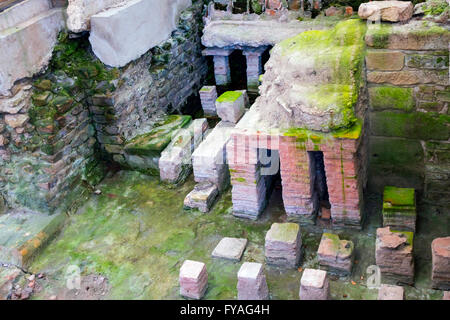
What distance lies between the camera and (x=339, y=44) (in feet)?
19.4

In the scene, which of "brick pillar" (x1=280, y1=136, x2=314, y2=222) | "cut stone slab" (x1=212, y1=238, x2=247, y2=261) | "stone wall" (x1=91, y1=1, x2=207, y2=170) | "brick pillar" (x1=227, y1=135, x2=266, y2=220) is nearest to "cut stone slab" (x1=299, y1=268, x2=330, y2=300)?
"cut stone slab" (x1=212, y1=238, x2=247, y2=261)

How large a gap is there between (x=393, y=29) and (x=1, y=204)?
5028mm

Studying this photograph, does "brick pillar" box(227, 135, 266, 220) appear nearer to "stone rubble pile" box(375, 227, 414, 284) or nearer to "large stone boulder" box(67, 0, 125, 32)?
"stone rubble pile" box(375, 227, 414, 284)

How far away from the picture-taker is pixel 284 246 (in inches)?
210

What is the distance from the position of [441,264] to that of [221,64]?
5220 millimetres

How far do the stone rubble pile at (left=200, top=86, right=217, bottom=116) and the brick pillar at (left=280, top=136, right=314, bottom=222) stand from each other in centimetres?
292

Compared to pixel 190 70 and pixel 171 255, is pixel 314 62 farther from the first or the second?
pixel 190 70

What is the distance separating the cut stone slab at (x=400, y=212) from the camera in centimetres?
547

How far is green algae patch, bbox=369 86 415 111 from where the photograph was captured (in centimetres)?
579

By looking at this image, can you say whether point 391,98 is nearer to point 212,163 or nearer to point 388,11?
point 388,11

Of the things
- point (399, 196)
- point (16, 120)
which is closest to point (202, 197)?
point (399, 196)

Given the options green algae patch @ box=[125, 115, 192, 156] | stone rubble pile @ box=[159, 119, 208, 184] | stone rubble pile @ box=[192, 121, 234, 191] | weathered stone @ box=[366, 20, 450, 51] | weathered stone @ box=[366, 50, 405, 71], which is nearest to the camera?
weathered stone @ box=[366, 20, 450, 51]

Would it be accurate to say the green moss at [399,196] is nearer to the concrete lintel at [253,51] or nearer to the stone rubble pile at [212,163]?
the stone rubble pile at [212,163]

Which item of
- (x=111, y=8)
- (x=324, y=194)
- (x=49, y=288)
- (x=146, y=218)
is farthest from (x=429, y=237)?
(x=111, y=8)
